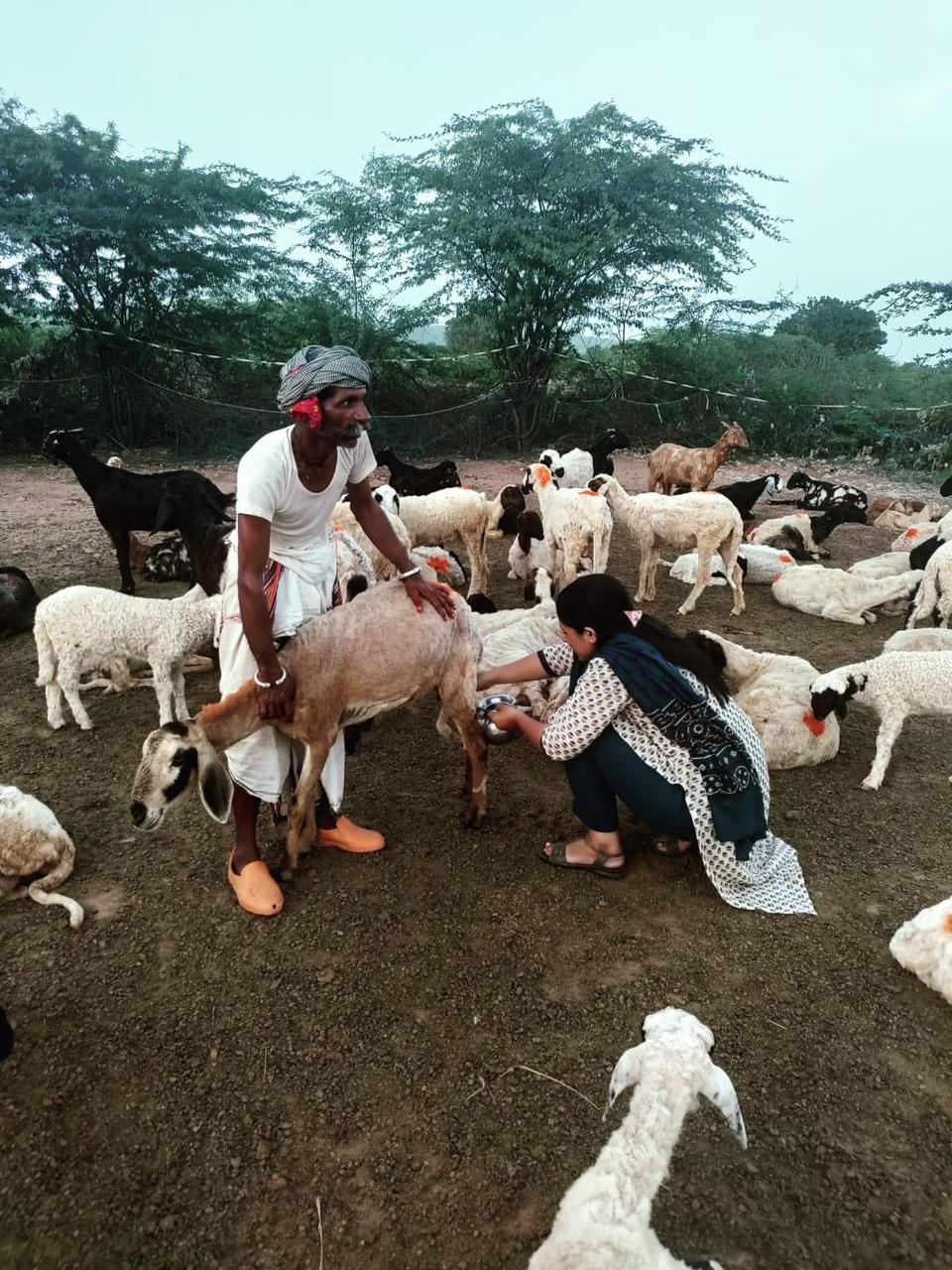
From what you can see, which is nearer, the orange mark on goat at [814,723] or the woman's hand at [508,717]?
the woman's hand at [508,717]

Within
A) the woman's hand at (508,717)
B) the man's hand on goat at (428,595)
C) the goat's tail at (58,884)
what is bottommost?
the goat's tail at (58,884)

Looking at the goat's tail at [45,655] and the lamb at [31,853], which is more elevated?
the goat's tail at [45,655]

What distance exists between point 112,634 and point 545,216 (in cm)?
1428

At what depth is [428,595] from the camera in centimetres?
334

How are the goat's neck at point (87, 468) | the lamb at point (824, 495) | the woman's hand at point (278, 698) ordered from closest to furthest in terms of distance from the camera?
the woman's hand at point (278, 698) → the goat's neck at point (87, 468) → the lamb at point (824, 495)

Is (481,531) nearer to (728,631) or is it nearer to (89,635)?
(728,631)

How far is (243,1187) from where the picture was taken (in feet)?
7.08

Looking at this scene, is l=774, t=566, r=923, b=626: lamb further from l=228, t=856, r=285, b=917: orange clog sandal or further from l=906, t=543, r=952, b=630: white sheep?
l=228, t=856, r=285, b=917: orange clog sandal

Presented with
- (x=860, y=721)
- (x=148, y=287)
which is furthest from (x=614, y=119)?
(x=860, y=721)

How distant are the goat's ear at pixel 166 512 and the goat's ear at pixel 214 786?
4176 mm

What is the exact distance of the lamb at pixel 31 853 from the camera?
3109 millimetres

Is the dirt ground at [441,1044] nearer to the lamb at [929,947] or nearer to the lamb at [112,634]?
the lamb at [929,947]

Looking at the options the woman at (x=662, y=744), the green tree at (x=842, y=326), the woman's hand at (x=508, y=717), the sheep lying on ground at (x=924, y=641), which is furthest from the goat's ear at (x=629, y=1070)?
the green tree at (x=842, y=326)

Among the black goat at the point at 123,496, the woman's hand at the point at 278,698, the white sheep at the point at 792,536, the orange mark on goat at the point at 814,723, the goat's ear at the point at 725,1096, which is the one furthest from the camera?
the white sheep at the point at 792,536
